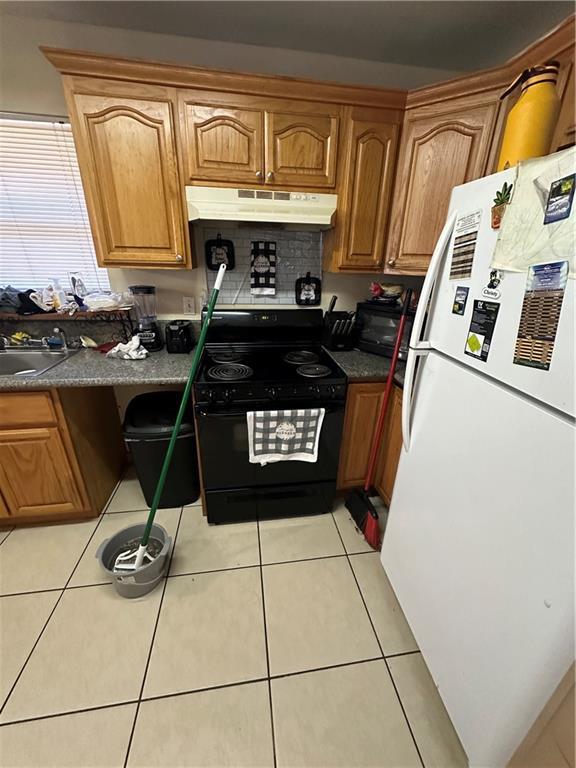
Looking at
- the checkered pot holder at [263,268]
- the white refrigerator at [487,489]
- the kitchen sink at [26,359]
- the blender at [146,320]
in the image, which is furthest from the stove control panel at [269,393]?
the kitchen sink at [26,359]

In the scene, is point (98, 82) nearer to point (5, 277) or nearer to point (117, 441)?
point (5, 277)

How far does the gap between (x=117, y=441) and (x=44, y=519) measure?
0.61 metres

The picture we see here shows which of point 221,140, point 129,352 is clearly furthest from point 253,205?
point 129,352

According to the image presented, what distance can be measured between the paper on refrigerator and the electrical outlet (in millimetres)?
1765

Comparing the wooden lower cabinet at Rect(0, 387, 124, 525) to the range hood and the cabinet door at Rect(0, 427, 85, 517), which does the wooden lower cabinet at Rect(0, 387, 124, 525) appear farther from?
the range hood

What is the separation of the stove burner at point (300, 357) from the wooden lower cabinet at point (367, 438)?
1.10 ft

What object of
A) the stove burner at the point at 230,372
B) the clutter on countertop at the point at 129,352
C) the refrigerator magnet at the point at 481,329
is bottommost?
the stove burner at the point at 230,372

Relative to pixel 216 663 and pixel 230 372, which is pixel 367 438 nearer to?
pixel 230 372

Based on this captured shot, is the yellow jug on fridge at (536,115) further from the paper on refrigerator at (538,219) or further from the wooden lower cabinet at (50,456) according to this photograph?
the wooden lower cabinet at (50,456)

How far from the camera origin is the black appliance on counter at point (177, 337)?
185 centimetres

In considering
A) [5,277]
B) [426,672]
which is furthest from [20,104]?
[426,672]

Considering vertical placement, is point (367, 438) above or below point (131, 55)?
below

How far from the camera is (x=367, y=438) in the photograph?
5.94ft

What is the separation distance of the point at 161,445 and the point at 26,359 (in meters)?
1.02
